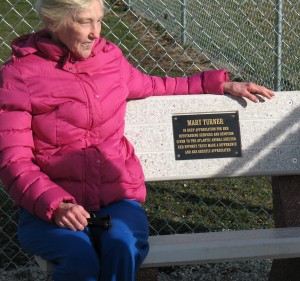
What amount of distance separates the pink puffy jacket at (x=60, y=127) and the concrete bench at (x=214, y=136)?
0.41 m

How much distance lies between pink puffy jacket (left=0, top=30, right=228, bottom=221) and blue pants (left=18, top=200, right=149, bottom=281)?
0.11 meters

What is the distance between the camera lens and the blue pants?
320 centimetres

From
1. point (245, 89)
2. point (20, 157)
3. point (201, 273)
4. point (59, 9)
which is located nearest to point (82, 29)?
point (59, 9)

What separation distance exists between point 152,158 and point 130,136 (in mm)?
149

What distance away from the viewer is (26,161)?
3.38 metres

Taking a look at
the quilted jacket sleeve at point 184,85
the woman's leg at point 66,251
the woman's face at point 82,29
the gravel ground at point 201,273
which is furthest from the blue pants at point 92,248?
the gravel ground at point 201,273

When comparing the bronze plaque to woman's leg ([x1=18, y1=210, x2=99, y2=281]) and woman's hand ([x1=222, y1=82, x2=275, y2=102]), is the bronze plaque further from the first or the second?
woman's leg ([x1=18, y1=210, x2=99, y2=281])

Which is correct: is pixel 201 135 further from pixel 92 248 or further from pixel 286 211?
pixel 92 248

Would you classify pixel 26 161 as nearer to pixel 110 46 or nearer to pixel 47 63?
pixel 47 63

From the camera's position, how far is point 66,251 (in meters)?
3.21

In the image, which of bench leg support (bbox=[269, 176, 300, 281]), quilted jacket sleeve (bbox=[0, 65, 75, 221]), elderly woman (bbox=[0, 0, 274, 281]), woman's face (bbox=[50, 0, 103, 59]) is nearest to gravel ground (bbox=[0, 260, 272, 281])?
bench leg support (bbox=[269, 176, 300, 281])

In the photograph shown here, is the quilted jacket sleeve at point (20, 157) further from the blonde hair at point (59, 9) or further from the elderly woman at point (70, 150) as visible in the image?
the blonde hair at point (59, 9)

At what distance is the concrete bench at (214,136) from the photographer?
4.08m

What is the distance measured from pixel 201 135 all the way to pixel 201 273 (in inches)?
36.3
